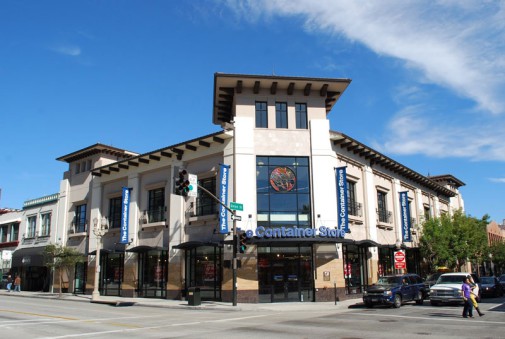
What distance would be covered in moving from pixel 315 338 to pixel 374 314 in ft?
29.2

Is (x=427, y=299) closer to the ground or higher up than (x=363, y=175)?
closer to the ground

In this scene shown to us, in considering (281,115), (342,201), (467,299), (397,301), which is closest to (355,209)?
(342,201)

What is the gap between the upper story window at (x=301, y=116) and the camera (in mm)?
31578

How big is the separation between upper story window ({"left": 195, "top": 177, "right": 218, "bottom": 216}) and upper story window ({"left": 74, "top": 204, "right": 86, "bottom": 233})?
1562cm

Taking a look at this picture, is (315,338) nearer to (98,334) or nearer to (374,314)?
(98,334)

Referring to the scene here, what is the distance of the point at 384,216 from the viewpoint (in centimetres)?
3844

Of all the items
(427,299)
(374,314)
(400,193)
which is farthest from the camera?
(400,193)

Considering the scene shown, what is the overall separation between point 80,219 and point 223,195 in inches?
792

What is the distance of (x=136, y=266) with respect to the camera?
117ft

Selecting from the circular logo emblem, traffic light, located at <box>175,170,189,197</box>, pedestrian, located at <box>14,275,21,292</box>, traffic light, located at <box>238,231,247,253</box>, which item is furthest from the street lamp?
traffic light, located at <box>175,170,189,197</box>

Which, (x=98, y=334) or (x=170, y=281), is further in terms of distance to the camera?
(x=170, y=281)

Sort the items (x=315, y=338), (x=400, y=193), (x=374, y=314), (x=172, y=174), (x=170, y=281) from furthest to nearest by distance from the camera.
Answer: (x=400, y=193) → (x=172, y=174) → (x=170, y=281) → (x=374, y=314) → (x=315, y=338)

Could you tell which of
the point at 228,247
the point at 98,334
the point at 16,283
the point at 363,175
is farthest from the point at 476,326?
the point at 16,283

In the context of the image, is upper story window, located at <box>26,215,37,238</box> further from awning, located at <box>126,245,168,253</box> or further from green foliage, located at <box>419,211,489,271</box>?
green foliage, located at <box>419,211,489,271</box>
